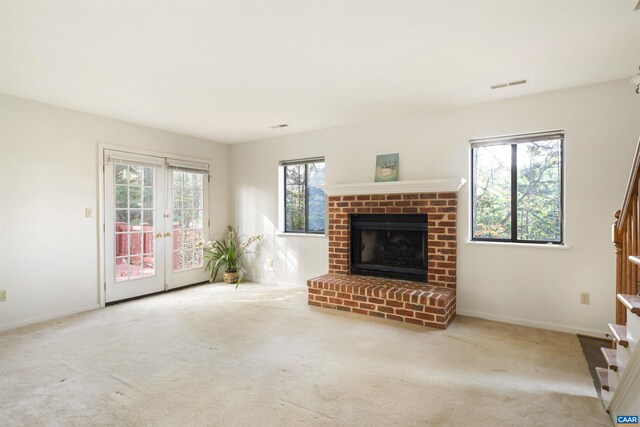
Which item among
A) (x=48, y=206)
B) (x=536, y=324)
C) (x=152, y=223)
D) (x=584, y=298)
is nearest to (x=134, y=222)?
(x=152, y=223)

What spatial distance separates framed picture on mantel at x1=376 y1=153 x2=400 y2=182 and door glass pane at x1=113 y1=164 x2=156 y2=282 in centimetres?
310

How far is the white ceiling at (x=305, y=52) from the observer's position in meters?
2.00

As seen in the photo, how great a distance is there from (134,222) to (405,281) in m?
3.61

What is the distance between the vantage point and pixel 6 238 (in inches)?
131

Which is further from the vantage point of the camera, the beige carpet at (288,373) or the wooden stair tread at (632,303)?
the beige carpet at (288,373)

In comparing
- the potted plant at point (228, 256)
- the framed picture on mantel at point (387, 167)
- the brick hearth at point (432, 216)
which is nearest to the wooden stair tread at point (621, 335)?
the brick hearth at point (432, 216)

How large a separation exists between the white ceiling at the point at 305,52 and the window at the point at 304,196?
4.38ft

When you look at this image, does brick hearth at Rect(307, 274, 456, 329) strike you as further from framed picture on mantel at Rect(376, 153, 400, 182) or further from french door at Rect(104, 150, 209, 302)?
french door at Rect(104, 150, 209, 302)

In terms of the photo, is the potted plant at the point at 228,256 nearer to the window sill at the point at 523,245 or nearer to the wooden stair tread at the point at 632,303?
the window sill at the point at 523,245

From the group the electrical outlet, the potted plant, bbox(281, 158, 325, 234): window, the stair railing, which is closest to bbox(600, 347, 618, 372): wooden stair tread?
the stair railing

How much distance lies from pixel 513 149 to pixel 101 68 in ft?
13.1

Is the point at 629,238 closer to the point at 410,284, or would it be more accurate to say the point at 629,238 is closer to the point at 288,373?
the point at 410,284

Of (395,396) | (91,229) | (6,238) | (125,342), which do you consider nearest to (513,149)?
(395,396)

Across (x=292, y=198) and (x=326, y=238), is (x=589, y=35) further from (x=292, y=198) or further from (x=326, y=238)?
(x=292, y=198)
